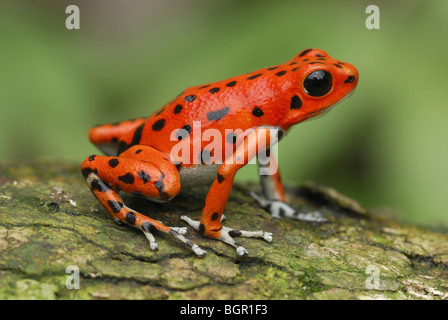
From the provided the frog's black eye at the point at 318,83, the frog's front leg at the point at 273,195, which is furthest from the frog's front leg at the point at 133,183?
the frog's black eye at the point at 318,83

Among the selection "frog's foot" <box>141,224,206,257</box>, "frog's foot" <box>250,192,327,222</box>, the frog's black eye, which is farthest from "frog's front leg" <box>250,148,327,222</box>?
"frog's foot" <box>141,224,206,257</box>

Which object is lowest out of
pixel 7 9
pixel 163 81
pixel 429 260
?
pixel 429 260

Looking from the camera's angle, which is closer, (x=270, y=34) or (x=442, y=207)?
(x=442, y=207)

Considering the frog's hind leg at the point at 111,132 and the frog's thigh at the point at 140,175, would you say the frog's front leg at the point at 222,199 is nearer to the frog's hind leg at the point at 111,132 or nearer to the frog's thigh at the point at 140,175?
the frog's thigh at the point at 140,175

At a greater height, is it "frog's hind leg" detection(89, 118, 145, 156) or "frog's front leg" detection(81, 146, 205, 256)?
"frog's hind leg" detection(89, 118, 145, 156)

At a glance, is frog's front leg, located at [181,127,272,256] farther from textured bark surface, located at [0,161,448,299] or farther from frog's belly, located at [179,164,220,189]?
frog's belly, located at [179,164,220,189]

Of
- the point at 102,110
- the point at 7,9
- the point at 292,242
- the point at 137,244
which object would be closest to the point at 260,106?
the point at 292,242

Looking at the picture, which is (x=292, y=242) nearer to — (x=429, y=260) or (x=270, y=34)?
(x=429, y=260)
